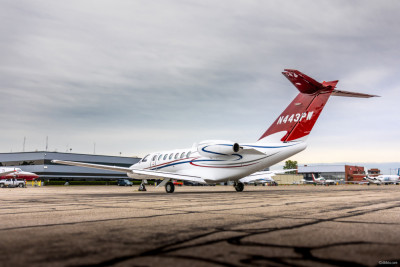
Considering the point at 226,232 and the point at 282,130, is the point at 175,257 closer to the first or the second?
the point at 226,232

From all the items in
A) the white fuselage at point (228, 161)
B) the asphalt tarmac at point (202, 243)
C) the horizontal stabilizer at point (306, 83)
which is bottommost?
the asphalt tarmac at point (202, 243)

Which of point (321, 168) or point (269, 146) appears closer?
point (269, 146)

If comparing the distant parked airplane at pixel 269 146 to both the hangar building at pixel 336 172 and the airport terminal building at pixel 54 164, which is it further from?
the hangar building at pixel 336 172

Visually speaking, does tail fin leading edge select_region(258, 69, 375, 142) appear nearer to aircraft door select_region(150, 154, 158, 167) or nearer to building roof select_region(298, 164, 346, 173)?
aircraft door select_region(150, 154, 158, 167)

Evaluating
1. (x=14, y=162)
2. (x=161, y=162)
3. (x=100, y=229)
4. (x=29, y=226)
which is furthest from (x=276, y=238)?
(x=14, y=162)

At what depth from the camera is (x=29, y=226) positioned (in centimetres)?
570

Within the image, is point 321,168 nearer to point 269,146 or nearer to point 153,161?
point 153,161

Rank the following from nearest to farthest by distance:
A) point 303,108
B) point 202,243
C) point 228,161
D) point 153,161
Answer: point 202,243
point 303,108
point 228,161
point 153,161

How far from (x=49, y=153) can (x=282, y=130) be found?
74877mm

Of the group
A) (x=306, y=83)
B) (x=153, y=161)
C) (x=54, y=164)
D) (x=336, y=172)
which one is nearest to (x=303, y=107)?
(x=306, y=83)

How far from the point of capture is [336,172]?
127625mm

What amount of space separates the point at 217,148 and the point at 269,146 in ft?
9.91

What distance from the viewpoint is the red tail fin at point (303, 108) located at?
55.9 feet

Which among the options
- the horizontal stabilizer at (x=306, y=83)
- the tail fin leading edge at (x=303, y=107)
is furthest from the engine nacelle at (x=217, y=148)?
the horizontal stabilizer at (x=306, y=83)
